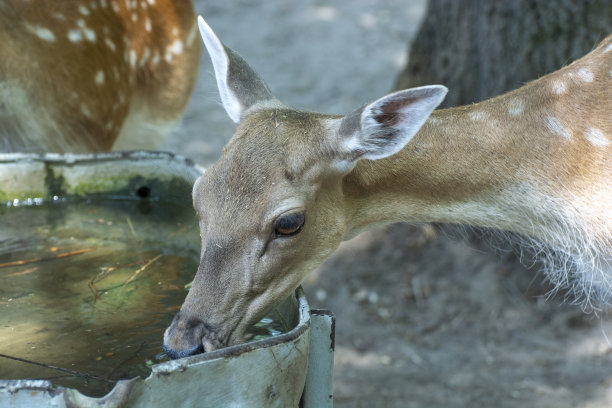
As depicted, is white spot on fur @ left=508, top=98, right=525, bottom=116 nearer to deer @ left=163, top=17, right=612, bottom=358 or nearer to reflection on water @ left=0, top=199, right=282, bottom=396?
deer @ left=163, top=17, right=612, bottom=358

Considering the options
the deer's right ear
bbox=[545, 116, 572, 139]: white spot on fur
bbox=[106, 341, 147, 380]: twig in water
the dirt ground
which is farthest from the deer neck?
the dirt ground

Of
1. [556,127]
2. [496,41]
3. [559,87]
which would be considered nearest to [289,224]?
[556,127]

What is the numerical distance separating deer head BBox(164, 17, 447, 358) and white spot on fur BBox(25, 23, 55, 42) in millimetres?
1535

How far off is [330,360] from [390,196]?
92 cm

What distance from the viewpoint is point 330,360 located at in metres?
2.36

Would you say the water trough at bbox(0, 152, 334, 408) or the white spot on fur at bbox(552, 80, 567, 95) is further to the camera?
the white spot on fur at bbox(552, 80, 567, 95)

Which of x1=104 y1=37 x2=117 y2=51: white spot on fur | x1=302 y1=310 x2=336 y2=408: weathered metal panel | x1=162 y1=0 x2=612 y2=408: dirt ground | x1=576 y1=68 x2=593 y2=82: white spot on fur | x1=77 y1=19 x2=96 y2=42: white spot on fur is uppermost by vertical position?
x1=77 y1=19 x2=96 y2=42: white spot on fur

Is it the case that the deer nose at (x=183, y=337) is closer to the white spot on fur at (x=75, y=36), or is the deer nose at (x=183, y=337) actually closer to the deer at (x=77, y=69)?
the deer at (x=77, y=69)

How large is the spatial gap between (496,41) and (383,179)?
242 centimetres

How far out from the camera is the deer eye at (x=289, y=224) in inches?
106

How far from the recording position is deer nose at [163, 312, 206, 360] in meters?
2.43

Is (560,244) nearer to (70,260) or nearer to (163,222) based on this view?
(163,222)

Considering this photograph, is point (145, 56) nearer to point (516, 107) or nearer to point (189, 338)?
point (516, 107)

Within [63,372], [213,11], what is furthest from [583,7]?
[213,11]
